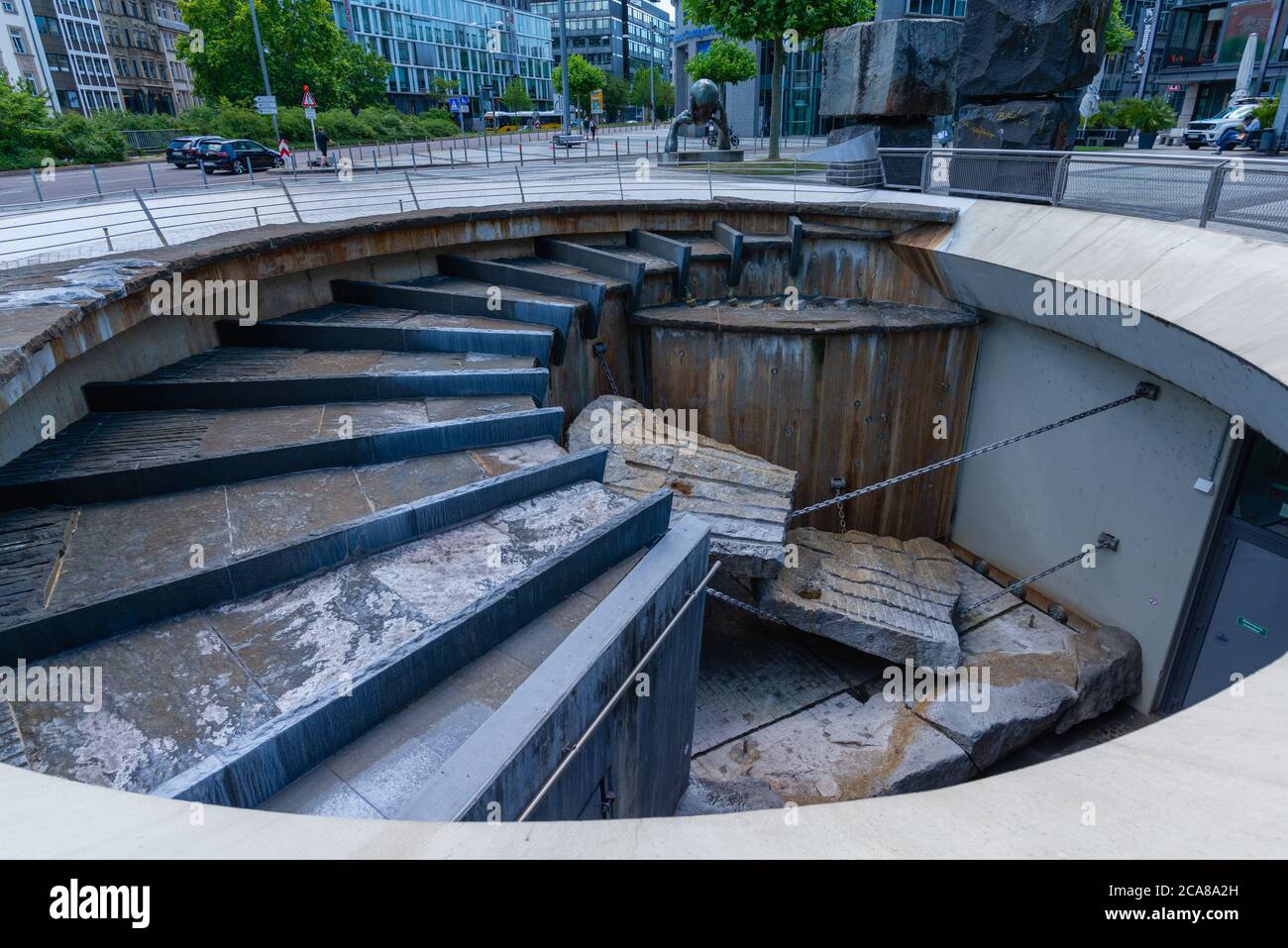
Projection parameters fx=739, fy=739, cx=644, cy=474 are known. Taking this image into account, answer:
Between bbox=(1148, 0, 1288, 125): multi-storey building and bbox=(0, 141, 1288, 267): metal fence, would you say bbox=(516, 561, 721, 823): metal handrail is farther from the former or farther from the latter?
bbox=(1148, 0, 1288, 125): multi-storey building

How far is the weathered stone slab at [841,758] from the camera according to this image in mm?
8156

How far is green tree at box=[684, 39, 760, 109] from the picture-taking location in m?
42.2

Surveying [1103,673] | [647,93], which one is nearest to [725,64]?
[1103,673]

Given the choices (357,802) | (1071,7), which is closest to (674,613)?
(357,802)

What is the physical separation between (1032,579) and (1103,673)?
172 centimetres

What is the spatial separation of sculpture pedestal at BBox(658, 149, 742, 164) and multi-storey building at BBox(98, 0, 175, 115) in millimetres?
61908

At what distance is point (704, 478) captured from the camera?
9.28 m

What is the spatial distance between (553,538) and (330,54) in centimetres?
5192

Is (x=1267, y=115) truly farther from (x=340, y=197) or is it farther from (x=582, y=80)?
(x=582, y=80)

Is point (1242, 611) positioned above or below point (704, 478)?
below

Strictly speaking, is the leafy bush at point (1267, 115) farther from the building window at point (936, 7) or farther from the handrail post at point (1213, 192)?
the handrail post at point (1213, 192)

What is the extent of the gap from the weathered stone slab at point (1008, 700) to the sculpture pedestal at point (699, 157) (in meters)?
18.3

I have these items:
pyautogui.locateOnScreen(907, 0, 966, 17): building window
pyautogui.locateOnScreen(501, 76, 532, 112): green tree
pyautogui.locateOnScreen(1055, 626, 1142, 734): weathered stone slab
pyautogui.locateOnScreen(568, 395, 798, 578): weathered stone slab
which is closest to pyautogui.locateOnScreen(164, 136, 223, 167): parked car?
pyautogui.locateOnScreen(568, 395, 798, 578): weathered stone slab

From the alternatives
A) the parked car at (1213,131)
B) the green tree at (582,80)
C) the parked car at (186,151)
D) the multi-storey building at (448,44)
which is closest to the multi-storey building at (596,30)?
the multi-storey building at (448,44)
